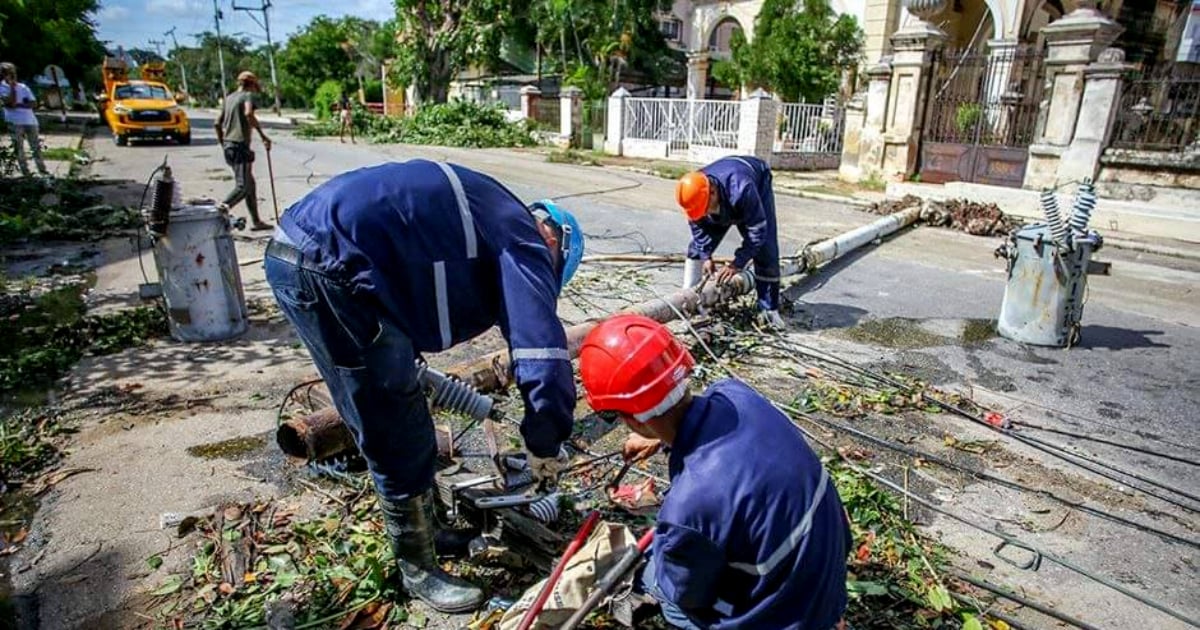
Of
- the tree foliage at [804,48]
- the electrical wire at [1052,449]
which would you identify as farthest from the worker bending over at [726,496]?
the tree foliage at [804,48]

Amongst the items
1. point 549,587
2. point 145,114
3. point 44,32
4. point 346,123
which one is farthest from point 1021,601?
point 44,32

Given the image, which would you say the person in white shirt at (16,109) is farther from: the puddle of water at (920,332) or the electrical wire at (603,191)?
the puddle of water at (920,332)

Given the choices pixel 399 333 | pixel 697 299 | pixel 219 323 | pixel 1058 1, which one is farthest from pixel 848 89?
pixel 399 333

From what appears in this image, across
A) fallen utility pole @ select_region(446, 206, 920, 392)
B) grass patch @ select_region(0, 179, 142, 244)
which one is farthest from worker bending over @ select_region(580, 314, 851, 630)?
grass patch @ select_region(0, 179, 142, 244)

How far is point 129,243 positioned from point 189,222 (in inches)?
180

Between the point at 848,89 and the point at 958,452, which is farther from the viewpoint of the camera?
the point at 848,89

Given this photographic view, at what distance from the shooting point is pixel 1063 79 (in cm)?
1127

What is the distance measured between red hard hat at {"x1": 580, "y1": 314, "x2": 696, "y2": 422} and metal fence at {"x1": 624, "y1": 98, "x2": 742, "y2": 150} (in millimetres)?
17349

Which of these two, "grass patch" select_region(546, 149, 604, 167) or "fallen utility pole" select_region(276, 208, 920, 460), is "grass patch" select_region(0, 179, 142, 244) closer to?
"fallen utility pole" select_region(276, 208, 920, 460)

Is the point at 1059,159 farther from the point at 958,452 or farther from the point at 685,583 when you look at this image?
the point at 685,583

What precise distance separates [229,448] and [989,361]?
5382 mm

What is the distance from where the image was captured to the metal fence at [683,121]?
1869 cm

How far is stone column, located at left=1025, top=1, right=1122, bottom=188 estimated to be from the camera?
35.9 ft

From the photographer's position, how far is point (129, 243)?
8391 millimetres
